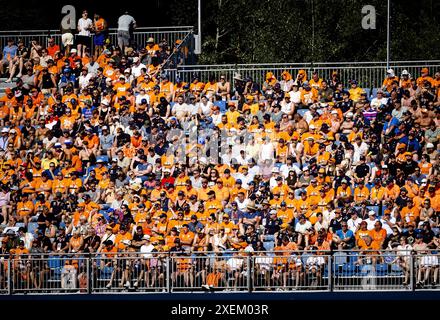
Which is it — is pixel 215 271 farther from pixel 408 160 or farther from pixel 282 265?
pixel 408 160

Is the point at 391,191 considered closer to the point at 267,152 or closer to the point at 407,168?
the point at 407,168

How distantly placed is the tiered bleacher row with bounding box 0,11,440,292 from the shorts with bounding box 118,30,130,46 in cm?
17

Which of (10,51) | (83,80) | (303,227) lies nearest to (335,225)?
(303,227)

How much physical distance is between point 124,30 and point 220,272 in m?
10.5

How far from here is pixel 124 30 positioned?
34000mm

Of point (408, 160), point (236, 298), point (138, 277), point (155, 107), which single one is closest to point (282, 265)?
point (236, 298)

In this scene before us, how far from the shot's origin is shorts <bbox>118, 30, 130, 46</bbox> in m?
34.0

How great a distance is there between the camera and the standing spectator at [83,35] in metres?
34.2

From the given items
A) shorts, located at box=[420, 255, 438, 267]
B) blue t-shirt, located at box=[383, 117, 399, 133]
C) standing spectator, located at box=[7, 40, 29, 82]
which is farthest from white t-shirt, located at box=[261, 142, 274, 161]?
standing spectator, located at box=[7, 40, 29, 82]

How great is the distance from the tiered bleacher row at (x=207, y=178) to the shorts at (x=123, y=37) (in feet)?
0.55

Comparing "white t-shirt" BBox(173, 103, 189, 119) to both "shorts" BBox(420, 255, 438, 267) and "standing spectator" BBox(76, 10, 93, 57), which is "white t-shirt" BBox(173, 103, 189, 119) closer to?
"standing spectator" BBox(76, 10, 93, 57)

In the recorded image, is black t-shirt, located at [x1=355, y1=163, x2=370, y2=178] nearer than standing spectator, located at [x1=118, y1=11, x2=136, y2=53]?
Yes
